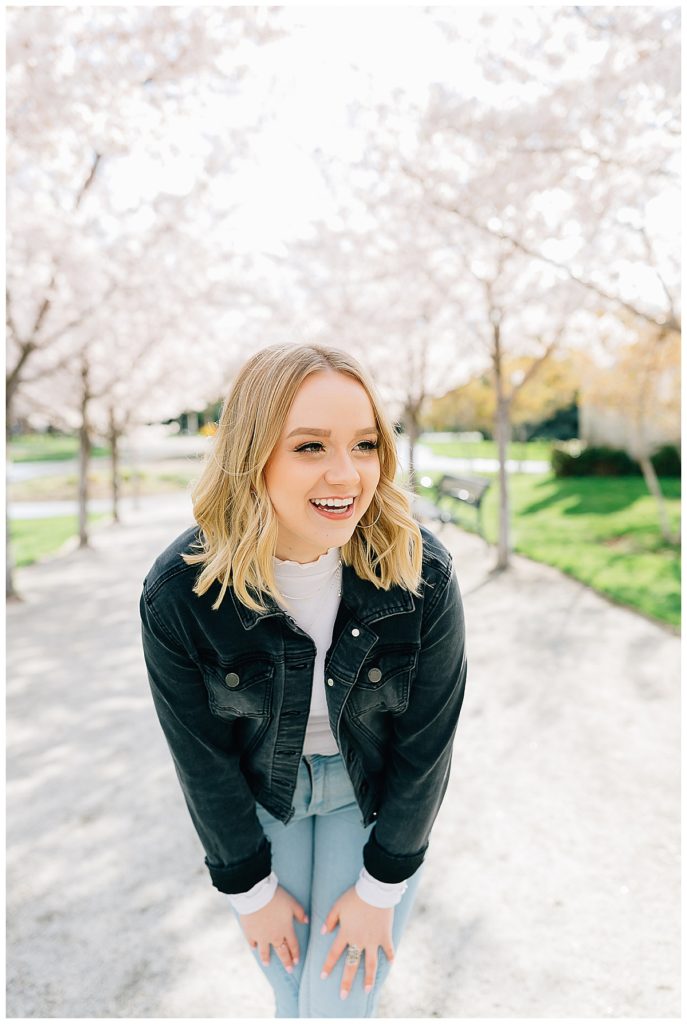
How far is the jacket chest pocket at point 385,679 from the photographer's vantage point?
169 centimetres

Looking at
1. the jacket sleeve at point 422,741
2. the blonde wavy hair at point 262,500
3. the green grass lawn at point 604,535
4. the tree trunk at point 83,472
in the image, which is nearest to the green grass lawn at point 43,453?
the tree trunk at point 83,472

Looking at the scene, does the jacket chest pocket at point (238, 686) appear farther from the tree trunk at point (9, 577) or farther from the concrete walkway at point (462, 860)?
the tree trunk at point (9, 577)

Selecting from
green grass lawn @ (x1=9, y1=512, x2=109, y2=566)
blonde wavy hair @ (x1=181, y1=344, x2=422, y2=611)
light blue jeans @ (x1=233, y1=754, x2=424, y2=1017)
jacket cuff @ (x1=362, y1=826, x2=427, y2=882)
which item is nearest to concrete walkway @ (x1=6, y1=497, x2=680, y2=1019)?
light blue jeans @ (x1=233, y1=754, x2=424, y2=1017)

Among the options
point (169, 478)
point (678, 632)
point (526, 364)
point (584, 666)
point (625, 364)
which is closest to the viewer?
point (584, 666)

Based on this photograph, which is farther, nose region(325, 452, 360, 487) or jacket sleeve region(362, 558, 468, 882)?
jacket sleeve region(362, 558, 468, 882)

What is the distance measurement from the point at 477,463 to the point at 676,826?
3084 centimetres

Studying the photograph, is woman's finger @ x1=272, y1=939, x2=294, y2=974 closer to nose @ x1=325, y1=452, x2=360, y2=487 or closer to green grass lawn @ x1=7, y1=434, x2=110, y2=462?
nose @ x1=325, y1=452, x2=360, y2=487

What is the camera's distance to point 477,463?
33.4 m

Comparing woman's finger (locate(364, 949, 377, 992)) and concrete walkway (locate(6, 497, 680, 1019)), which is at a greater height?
woman's finger (locate(364, 949, 377, 992))

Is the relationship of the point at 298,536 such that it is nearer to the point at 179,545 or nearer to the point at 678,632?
the point at 179,545

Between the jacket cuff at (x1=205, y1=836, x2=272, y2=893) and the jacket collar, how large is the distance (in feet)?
2.01

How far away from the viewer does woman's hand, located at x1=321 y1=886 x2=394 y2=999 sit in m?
1.71

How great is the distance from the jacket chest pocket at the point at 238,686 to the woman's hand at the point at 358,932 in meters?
0.57

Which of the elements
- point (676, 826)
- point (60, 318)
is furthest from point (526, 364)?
point (676, 826)
